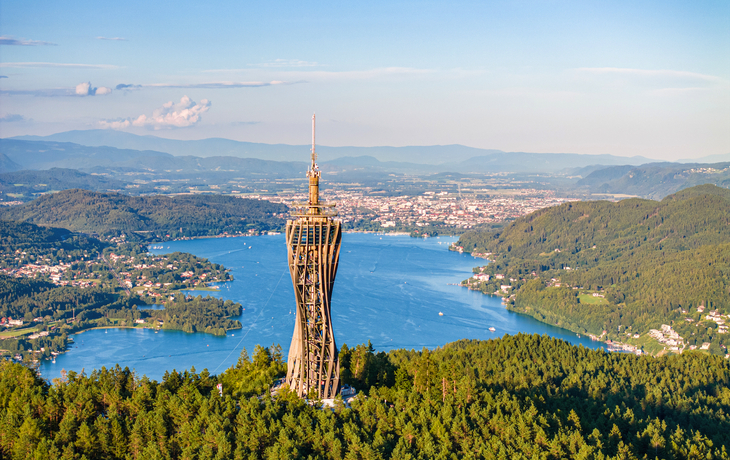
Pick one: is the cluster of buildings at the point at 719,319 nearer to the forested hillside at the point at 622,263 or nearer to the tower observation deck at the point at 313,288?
the forested hillside at the point at 622,263

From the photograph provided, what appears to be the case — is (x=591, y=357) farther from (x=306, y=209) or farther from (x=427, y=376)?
(x=306, y=209)

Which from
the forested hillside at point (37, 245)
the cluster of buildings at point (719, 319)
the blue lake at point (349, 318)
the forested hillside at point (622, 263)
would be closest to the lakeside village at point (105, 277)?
the forested hillside at point (37, 245)

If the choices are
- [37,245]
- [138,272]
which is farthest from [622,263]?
[37,245]

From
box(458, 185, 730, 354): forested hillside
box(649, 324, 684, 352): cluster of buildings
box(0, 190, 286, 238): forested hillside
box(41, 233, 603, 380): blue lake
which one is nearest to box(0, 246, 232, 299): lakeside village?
box(41, 233, 603, 380): blue lake

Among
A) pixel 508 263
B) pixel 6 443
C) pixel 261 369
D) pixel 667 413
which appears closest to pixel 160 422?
pixel 6 443

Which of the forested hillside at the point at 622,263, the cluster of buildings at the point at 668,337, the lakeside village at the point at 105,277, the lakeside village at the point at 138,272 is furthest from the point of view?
the lakeside village at the point at 138,272

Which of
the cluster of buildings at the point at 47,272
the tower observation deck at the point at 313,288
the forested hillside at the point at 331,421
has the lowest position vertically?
the cluster of buildings at the point at 47,272
